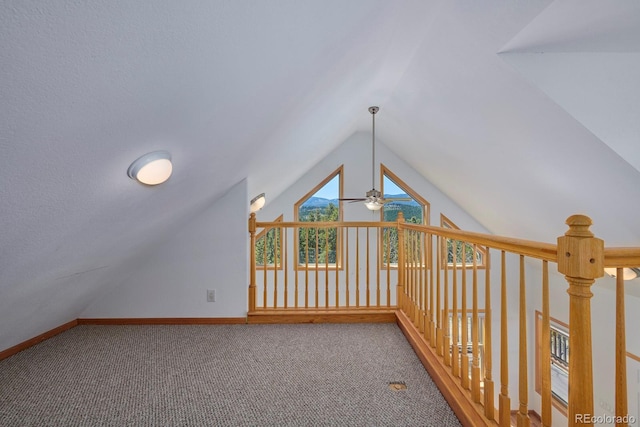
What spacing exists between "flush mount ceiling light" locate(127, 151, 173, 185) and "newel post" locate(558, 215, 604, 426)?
1.46 meters

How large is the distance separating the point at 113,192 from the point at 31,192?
1.20 ft

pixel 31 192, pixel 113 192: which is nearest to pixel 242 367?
pixel 113 192

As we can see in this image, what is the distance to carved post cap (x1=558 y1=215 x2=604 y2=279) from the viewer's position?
85cm

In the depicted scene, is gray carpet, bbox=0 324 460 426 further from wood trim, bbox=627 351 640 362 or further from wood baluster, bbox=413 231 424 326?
wood trim, bbox=627 351 640 362

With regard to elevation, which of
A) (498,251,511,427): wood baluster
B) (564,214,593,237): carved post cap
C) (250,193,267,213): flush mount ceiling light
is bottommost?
(498,251,511,427): wood baluster

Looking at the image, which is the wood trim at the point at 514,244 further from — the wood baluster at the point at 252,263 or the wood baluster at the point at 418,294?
the wood baluster at the point at 252,263

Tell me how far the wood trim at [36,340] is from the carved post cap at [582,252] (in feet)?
10.7

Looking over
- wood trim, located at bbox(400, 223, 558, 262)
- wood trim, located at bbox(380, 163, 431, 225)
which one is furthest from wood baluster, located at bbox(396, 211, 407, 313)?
wood trim, located at bbox(380, 163, 431, 225)

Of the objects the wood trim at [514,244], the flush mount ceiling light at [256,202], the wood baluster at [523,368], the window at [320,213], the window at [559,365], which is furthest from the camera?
the window at [320,213]

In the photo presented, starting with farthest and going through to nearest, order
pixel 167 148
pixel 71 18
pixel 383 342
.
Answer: pixel 383 342 → pixel 167 148 → pixel 71 18

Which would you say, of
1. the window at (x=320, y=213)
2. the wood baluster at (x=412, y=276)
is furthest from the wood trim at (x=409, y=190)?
the wood baluster at (x=412, y=276)

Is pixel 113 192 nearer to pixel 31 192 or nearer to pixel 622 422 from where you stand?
pixel 31 192

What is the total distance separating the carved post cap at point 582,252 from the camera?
85cm

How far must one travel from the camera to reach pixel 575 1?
1565 mm
